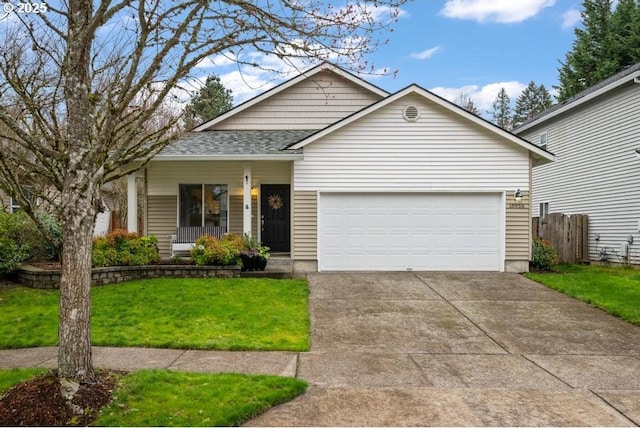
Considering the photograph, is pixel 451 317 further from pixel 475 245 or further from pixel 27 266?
pixel 27 266

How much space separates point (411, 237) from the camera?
40.7 ft

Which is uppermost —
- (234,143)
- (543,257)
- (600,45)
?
(600,45)

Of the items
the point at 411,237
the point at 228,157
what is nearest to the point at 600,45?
the point at 411,237

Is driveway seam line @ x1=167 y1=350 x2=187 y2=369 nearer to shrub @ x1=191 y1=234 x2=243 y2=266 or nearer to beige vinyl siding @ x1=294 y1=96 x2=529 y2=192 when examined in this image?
shrub @ x1=191 y1=234 x2=243 y2=266

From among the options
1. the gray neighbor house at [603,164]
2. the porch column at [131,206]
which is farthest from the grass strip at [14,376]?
the gray neighbor house at [603,164]

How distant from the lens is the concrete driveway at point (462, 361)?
14.0 feet

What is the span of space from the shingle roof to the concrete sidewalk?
16.8 ft

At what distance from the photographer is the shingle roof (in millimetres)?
12477

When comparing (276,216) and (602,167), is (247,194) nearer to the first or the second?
(276,216)

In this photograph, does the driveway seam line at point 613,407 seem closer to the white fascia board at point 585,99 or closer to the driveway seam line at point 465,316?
the driveway seam line at point 465,316

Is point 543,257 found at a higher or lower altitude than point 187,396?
higher

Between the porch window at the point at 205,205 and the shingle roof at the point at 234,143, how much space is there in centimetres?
129

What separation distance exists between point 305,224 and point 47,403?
877 cm

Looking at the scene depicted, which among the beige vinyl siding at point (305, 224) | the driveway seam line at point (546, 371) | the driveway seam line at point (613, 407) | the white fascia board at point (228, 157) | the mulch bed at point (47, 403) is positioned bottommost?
the driveway seam line at point (546, 371)
